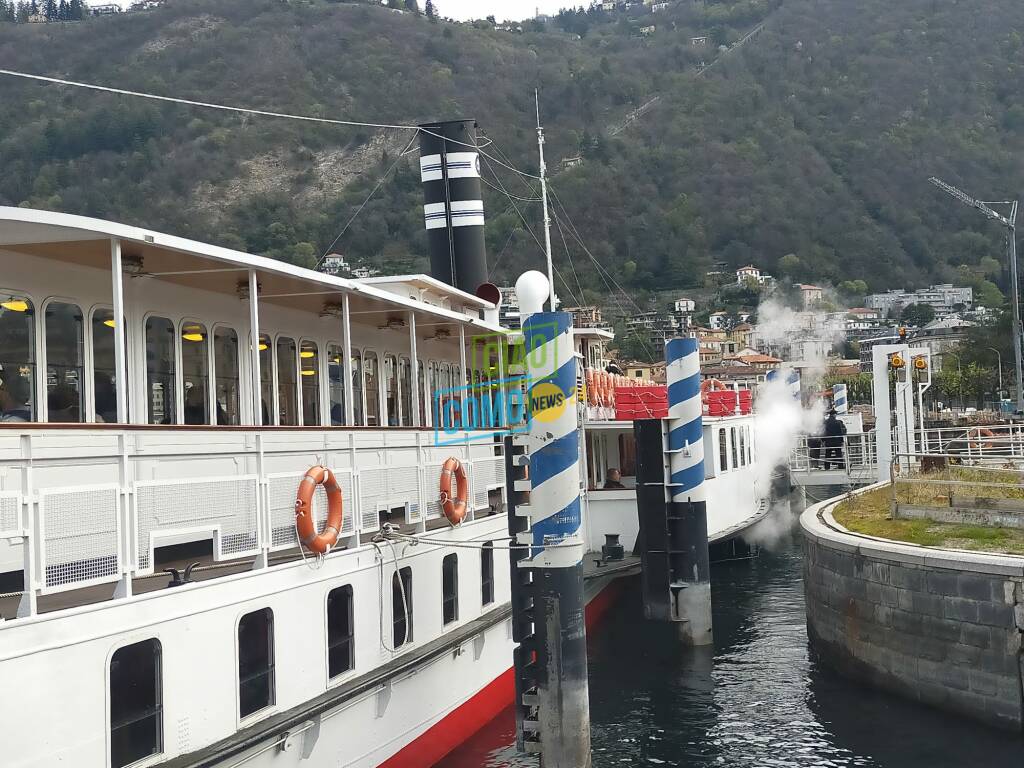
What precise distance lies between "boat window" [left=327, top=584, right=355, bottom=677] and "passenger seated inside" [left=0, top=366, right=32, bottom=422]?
3183 millimetres

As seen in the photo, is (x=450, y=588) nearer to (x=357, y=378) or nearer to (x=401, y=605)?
(x=401, y=605)

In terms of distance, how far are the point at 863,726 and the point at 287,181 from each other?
396ft

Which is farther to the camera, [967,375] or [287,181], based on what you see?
[287,181]

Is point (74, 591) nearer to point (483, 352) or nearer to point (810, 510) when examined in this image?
point (483, 352)

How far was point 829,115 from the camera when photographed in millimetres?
158750

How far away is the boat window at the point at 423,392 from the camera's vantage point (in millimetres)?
18438

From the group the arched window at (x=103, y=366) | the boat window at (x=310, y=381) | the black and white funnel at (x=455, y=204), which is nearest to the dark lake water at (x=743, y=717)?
the boat window at (x=310, y=381)

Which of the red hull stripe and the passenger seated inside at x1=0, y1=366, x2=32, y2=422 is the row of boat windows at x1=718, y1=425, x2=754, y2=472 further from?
the passenger seated inside at x1=0, y1=366, x2=32, y2=422

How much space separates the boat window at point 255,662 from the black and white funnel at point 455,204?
12.7 m

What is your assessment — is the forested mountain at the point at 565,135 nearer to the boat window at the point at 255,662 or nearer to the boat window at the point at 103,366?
the boat window at the point at 103,366

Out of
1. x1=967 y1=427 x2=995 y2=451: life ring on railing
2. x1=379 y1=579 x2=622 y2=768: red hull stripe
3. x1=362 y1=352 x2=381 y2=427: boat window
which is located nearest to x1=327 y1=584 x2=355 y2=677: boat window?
x1=379 y1=579 x2=622 y2=768: red hull stripe

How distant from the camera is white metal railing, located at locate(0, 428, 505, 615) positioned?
7039mm

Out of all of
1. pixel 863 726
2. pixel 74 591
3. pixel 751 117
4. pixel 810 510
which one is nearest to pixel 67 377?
pixel 74 591

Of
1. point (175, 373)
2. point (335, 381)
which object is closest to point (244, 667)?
point (175, 373)
